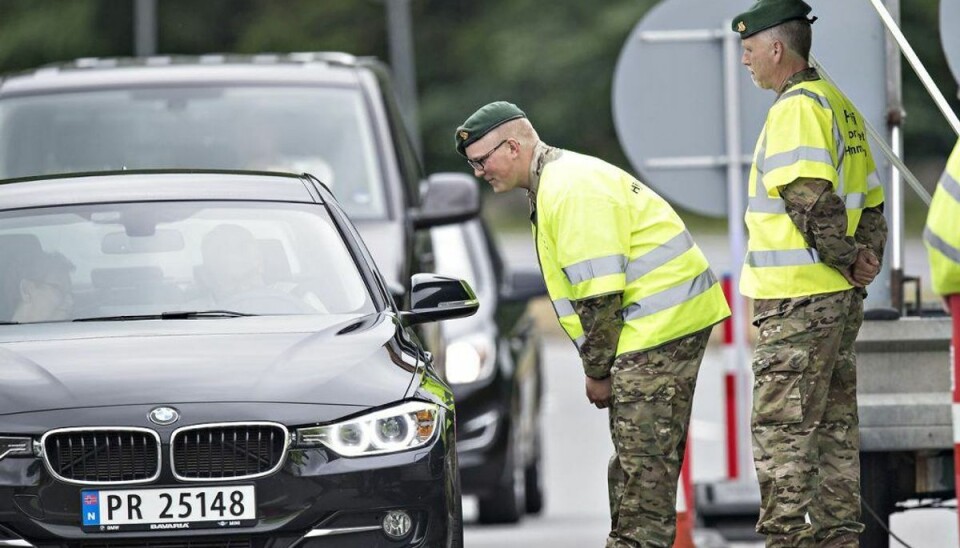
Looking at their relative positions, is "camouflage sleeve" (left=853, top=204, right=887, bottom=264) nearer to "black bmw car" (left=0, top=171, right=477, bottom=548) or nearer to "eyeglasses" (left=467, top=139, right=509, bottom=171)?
"eyeglasses" (left=467, top=139, right=509, bottom=171)

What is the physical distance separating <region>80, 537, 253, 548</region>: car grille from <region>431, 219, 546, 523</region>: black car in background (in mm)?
4439

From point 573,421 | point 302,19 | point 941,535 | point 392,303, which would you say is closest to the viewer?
point 392,303

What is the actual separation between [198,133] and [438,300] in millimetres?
3020

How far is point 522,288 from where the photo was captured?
39.2ft

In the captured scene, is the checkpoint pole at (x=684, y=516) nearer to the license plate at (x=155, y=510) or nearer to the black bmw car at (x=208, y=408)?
the black bmw car at (x=208, y=408)

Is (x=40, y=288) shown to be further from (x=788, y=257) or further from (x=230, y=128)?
(x=230, y=128)

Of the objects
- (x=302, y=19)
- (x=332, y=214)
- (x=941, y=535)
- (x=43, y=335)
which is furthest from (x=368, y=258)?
(x=302, y=19)

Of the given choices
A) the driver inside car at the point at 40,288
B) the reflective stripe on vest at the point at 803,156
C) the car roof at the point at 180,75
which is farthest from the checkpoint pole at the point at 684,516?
the car roof at the point at 180,75

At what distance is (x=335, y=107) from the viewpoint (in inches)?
405

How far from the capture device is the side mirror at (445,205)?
31.4ft

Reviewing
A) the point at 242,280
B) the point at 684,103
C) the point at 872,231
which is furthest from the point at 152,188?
the point at 684,103

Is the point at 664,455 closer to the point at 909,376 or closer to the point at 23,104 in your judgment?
the point at 909,376

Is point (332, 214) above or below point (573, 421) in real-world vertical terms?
above

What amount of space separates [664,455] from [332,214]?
1626mm
